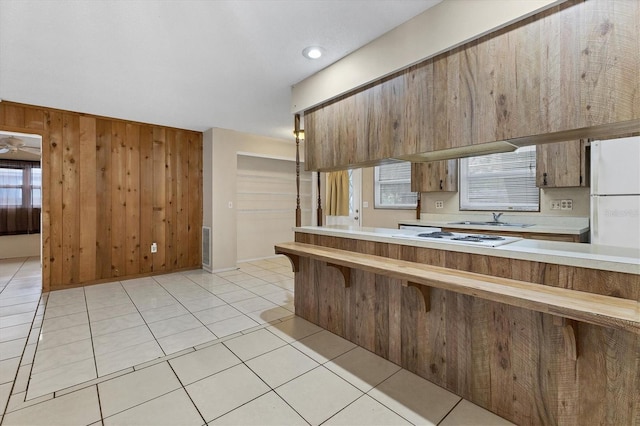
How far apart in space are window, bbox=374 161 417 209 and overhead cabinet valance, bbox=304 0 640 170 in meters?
2.81

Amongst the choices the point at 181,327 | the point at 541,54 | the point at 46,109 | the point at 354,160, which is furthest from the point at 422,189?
the point at 46,109

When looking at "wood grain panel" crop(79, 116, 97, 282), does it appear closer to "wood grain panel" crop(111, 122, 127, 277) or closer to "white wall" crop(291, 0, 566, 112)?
"wood grain panel" crop(111, 122, 127, 277)

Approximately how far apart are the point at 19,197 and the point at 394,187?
792cm

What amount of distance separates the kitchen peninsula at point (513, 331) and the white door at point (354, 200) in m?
3.46

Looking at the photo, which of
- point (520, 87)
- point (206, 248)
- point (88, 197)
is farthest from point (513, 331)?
point (88, 197)

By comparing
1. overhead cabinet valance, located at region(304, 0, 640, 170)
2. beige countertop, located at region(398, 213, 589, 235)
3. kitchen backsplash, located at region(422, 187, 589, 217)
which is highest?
overhead cabinet valance, located at region(304, 0, 640, 170)

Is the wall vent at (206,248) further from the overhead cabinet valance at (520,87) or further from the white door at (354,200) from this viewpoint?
the overhead cabinet valance at (520,87)

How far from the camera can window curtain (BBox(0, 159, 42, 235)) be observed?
627 cm

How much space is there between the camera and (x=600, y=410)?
1.38 meters

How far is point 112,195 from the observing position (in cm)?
443

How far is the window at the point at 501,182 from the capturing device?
3.82 metres

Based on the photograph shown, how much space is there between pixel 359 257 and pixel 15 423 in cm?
220

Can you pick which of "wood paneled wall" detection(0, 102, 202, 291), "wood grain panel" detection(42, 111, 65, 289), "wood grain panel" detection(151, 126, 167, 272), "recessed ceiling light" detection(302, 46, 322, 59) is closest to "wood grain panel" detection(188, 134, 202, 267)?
"wood paneled wall" detection(0, 102, 202, 291)

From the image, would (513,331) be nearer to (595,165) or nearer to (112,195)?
(595,165)
